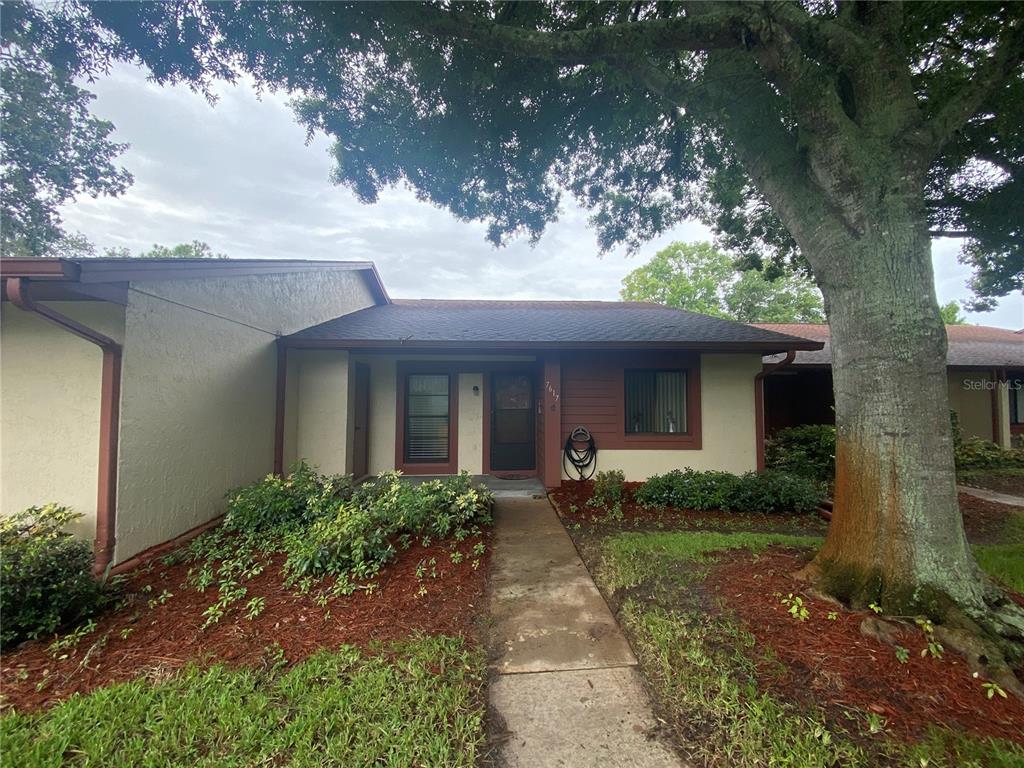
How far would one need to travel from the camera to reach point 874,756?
163cm

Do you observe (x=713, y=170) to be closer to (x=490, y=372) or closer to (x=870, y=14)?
(x=870, y=14)

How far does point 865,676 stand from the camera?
2074 mm

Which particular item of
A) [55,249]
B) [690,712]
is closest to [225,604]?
[690,712]

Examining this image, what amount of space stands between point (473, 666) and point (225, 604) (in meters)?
1.96

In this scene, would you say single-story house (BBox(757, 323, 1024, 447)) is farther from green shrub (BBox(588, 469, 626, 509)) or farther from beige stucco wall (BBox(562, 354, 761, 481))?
green shrub (BBox(588, 469, 626, 509))

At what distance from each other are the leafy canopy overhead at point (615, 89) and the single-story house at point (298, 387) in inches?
83.9

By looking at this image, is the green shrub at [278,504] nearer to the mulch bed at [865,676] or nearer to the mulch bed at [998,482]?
the mulch bed at [865,676]

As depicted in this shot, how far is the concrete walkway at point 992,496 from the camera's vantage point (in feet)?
20.4

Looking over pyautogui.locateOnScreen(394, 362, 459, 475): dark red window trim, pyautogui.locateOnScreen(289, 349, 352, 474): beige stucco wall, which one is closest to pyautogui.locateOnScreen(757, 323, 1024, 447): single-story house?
pyautogui.locateOnScreen(394, 362, 459, 475): dark red window trim

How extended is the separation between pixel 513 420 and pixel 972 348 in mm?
14845

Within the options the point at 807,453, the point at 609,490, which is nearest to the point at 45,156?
the point at 609,490

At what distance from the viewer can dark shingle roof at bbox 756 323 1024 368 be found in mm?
10250

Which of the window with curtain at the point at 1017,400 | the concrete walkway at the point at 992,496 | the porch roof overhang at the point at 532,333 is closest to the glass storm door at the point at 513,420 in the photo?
the porch roof overhang at the point at 532,333

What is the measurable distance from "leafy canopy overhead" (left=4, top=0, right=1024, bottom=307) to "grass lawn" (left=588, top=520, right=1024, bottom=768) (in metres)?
2.84
